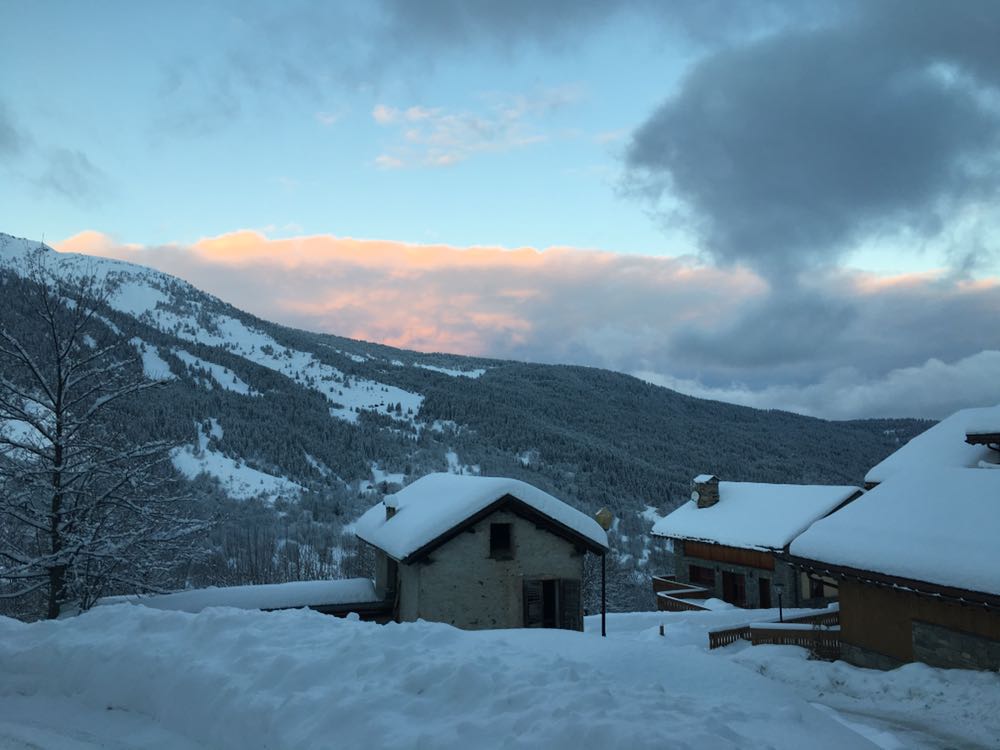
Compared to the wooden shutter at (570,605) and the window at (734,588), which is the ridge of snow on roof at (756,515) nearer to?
the window at (734,588)

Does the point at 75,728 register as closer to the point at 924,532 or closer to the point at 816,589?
the point at 924,532

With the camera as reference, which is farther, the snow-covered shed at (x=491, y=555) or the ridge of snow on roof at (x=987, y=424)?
the ridge of snow on roof at (x=987, y=424)

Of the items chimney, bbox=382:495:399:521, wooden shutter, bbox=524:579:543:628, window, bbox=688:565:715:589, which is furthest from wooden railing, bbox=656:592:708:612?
chimney, bbox=382:495:399:521

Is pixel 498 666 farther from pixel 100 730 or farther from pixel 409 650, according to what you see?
pixel 100 730

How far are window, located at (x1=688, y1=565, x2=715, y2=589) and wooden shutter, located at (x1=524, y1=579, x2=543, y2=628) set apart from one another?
2517 cm

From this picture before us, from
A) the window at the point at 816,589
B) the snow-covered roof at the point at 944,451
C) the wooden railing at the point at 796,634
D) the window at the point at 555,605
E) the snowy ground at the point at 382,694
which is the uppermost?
the snow-covered roof at the point at 944,451

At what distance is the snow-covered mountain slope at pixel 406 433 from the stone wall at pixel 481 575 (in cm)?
4072

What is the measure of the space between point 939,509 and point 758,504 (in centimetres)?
2669

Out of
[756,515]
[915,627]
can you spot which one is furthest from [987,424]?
[756,515]

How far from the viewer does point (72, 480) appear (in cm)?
1583

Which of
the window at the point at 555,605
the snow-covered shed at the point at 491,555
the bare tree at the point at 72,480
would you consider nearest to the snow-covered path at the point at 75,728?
the bare tree at the point at 72,480

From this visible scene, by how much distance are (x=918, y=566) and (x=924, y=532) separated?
1.29 meters

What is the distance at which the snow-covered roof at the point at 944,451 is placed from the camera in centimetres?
3198

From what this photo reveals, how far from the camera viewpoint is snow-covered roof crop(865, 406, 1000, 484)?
3198 cm
